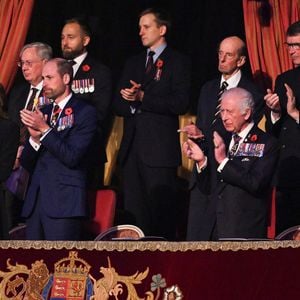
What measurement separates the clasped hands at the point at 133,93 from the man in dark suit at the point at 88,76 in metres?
0.32

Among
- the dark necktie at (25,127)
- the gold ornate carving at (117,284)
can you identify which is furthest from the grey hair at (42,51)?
the gold ornate carving at (117,284)

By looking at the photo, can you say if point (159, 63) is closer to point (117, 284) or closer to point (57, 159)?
point (57, 159)

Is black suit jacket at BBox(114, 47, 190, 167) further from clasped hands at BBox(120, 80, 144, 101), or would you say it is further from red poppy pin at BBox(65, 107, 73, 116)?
red poppy pin at BBox(65, 107, 73, 116)

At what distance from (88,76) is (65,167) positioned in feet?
4.44

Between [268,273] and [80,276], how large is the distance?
1.25 meters

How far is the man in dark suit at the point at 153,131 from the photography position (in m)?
12.8

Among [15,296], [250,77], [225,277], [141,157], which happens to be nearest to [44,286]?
[15,296]

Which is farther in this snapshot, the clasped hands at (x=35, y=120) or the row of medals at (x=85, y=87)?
the row of medals at (x=85, y=87)

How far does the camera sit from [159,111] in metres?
12.8

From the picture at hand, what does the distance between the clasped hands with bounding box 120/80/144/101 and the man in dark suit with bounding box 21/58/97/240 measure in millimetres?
627

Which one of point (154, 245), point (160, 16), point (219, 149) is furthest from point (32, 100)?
point (154, 245)

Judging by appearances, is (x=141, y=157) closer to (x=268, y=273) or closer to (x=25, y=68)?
(x=25, y=68)

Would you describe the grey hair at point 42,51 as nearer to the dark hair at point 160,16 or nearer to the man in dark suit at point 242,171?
the dark hair at point 160,16

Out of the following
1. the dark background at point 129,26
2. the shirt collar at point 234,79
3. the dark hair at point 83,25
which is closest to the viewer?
the shirt collar at point 234,79
